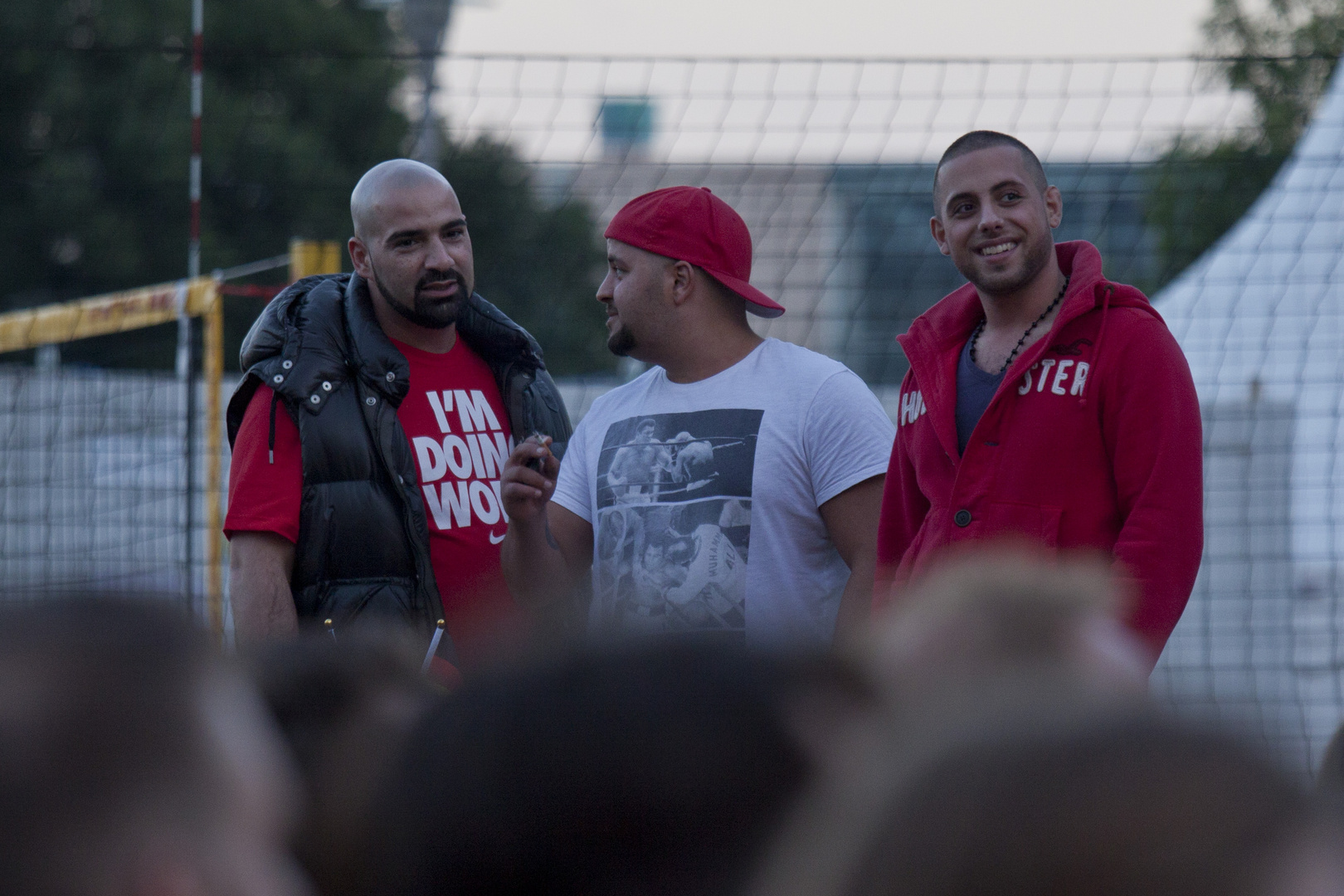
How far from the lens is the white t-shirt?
2.87 m

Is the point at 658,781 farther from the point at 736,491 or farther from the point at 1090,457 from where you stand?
the point at 736,491

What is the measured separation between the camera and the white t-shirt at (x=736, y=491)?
9.41 feet

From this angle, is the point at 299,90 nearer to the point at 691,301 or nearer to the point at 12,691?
the point at 691,301

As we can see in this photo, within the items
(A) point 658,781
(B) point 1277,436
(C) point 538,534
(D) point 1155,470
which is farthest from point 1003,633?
(B) point 1277,436

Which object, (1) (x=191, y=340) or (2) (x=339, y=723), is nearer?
(2) (x=339, y=723)

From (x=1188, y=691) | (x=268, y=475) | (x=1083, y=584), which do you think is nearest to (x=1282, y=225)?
(x=268, y=475)

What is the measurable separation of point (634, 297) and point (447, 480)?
0.57m

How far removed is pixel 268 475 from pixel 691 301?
3.14ft

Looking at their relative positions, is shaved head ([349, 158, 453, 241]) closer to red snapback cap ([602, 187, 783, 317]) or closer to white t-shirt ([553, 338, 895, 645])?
red snapback cap ([602, 187, 783, 317])

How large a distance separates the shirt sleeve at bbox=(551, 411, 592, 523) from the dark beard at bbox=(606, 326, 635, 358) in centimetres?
17

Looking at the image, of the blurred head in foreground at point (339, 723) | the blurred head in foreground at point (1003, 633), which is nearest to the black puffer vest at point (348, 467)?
the blurred head in foreground at point (339, 723)

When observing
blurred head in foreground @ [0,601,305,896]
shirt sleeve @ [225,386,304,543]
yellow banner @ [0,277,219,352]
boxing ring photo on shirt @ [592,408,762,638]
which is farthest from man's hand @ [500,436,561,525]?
yellow banner @ [0,277,219,352]

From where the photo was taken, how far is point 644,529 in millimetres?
2934

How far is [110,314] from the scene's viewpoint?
5.45m
